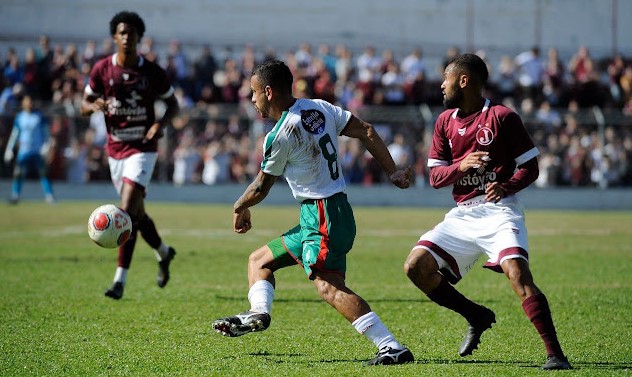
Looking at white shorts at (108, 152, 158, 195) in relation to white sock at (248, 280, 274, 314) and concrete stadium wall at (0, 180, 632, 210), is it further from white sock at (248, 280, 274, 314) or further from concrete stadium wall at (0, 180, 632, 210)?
concrete stadium wall at (0, 180, 632, 210)

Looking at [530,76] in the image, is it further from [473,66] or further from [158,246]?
[473,66]

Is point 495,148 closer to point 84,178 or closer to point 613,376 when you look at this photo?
point 613,376

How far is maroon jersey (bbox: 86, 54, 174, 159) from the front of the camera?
10.6 meters

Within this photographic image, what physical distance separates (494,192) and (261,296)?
66.8 inches

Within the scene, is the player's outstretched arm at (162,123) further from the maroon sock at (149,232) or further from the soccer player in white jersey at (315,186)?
the soccer player in white jersey at (315,186)

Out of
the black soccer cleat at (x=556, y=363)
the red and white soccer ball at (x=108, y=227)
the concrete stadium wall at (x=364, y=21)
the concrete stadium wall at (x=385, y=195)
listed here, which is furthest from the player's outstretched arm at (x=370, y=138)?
the concrete stadium wall at (x=364, y=21)

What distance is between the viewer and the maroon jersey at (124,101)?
1060 cm

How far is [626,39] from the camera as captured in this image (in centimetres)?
3503

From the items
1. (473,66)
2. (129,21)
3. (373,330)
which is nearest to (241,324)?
(373,330)

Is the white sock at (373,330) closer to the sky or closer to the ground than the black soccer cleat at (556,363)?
closer to the sky

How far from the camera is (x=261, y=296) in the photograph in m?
6.89

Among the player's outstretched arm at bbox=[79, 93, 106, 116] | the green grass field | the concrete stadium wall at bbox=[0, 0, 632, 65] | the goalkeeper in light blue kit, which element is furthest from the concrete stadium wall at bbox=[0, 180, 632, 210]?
the player's outstretched arm at bbox=[79, 93, 106, 116]

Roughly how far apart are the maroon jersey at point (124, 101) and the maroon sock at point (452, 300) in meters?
4.47

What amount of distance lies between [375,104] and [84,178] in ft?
24.7
